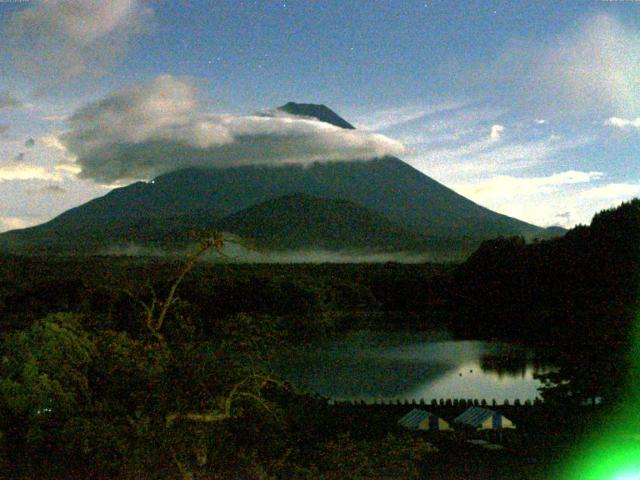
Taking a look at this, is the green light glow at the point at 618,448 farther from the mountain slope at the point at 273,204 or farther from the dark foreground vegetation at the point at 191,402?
the mountain slope at the point at 273,204

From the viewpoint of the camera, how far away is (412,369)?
27688 millimetres

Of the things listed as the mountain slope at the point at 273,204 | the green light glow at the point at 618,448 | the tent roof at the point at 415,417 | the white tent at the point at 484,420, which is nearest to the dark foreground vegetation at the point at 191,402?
the green light glow at the point at 618,448

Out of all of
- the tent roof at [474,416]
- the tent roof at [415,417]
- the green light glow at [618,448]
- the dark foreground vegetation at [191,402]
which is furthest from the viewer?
the tent roof at [415,417]

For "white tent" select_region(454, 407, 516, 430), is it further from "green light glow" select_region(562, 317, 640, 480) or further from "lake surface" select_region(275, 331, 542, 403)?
"green light glow" select_region(562, 317, 640, 480)

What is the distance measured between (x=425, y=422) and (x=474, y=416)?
3.63 ft

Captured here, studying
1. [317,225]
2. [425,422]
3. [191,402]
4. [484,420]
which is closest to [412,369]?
[425,422]

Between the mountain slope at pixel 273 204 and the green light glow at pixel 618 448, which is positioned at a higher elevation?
the mountain slope at pixel 273 204

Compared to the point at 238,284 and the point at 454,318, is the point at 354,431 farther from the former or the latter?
the point at 454,318

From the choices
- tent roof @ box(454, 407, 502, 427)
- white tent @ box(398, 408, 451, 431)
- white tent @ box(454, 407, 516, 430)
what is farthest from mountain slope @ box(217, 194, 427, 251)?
white tent @ box(398, 408, 451, 431)

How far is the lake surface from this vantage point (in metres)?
22.8

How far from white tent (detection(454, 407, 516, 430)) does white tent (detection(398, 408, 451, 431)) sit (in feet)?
1.33

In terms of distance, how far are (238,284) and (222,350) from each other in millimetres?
38569

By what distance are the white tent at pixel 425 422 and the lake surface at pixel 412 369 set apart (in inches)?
113

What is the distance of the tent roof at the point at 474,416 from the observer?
14.7m
